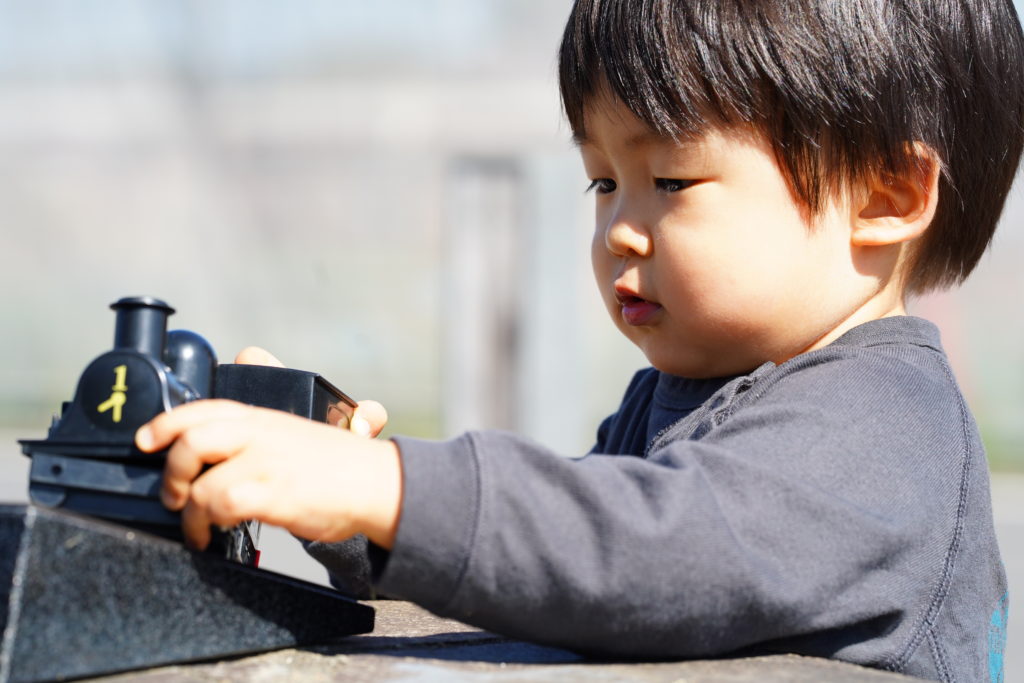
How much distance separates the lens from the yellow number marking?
789 mm

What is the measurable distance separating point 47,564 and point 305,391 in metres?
0.32

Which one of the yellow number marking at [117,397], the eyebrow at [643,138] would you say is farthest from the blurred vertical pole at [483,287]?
the yellow number marking at [117,397]

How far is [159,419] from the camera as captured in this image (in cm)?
77

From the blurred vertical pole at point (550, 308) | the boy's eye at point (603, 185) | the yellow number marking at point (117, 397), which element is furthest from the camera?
the blurred vertical pole at point (550, 308)

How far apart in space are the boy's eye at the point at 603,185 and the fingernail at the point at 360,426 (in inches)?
13.3

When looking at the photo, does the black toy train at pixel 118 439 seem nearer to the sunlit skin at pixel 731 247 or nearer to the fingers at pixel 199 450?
the fingers at pixel 199 450

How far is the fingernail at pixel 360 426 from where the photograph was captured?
114 centimetres

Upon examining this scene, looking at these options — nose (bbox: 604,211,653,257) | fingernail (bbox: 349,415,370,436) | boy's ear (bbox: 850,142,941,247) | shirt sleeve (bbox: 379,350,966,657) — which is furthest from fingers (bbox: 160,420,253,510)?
boy's ear (bbox: 850,142,941,247)

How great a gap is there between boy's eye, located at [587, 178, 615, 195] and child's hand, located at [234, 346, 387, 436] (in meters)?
0.32

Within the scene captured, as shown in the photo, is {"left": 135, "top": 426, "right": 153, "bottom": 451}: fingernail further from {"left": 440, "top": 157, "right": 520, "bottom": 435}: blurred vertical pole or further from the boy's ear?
{"left": 440, "top": 157, "right": 520, "bottom": 435}: blurred vertical pole

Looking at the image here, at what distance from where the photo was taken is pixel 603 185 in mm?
1210

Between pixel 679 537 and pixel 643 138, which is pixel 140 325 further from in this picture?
pixel 643 138

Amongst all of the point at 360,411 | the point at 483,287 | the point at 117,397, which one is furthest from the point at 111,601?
the point at 483,287

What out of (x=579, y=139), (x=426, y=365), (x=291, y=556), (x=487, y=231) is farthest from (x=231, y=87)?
(x=579, y=139)
